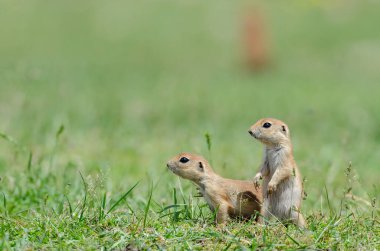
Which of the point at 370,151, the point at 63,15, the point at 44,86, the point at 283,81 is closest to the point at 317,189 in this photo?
the point at 370,151

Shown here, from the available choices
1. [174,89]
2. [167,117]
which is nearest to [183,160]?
[167,117]

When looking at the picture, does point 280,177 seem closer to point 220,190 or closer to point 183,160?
point 220,190

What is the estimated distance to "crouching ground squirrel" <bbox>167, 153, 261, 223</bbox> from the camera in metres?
5.07

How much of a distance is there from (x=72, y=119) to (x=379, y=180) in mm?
4716

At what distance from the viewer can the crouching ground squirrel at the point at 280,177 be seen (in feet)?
16.0

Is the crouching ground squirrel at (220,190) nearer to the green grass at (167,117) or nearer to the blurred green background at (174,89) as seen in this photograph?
the green grass at (167,117)

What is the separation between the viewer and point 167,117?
457 inches

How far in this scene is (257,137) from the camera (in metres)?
5.02

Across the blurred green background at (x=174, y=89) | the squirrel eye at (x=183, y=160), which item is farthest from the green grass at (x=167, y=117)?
the squirrel eye at (x=183, y=160)

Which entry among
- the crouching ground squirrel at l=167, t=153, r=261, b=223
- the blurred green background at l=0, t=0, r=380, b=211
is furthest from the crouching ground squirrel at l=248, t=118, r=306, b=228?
the blurred green background at l=0, t=0, r=380, b=211

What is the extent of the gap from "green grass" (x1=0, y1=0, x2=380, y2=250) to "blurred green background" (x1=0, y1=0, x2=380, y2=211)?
0.14 ft

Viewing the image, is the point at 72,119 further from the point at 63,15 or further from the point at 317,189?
the point at 63,15

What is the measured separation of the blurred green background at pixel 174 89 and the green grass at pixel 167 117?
4 cm

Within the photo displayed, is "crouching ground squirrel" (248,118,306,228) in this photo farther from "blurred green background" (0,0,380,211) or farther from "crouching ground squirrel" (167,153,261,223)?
"blurred green background" (0,0,380,211)
